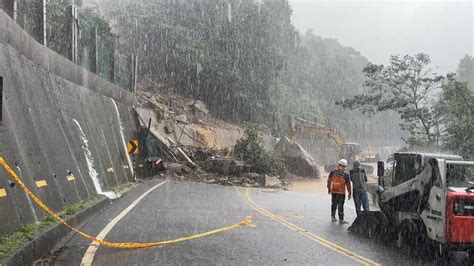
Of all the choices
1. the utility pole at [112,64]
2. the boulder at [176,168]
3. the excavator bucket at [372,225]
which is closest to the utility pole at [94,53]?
the utility pole at [112,64]

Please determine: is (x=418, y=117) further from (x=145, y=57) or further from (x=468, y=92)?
(x=145, y=57)

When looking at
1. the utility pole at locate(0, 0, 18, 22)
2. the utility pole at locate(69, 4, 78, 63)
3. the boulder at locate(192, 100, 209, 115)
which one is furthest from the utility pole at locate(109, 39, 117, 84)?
the boulder at locate(192, 100, 209, 115)

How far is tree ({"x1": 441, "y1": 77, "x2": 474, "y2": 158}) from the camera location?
80.5 feet

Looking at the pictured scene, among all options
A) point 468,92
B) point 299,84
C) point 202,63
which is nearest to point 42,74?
point 468,92

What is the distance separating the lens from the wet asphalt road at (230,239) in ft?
25.4

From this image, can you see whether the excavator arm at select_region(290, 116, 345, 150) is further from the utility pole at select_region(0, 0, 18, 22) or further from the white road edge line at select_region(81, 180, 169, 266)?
→ the utility pole at select_region(0, 0, 18, 22)

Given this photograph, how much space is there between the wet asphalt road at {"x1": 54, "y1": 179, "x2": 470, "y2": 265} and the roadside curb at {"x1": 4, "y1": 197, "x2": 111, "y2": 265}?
0.87 feet

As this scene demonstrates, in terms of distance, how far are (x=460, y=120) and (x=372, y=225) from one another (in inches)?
706

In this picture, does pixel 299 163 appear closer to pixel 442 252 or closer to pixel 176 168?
pixel 176 168

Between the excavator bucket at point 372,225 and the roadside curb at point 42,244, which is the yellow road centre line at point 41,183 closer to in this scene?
the roadside curb at point 42,244

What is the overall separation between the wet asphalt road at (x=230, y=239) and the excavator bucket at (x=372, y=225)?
0.85 ft

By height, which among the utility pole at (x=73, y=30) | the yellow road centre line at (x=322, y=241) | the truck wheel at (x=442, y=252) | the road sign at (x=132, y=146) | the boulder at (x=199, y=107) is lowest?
the yellow road centre line at (x=322, y=241)

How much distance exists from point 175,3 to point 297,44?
47125 mm

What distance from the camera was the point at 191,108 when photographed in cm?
4881
